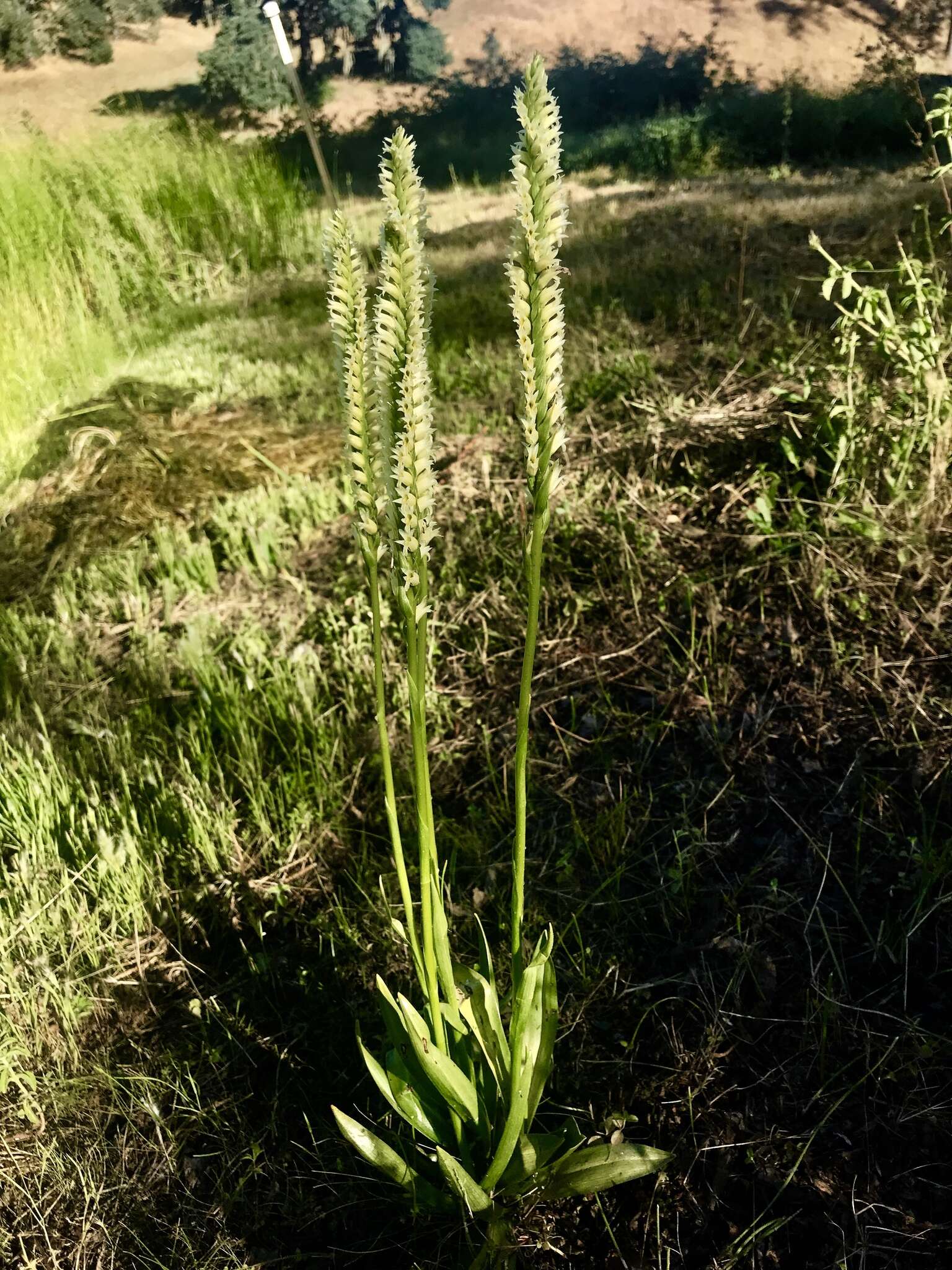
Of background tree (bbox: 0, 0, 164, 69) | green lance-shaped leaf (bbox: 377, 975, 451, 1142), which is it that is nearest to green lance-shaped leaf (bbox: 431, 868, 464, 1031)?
green lance-shaped leaf (bbox: 377, 975, 451, 1142)

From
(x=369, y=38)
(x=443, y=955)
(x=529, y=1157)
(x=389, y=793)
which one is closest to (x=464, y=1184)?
(x=529, y=1157)

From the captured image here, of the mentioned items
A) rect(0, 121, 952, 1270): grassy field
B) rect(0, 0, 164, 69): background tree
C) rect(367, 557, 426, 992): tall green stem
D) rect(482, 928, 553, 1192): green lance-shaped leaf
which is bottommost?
rect(0, 121, 952, 1270): grassy field

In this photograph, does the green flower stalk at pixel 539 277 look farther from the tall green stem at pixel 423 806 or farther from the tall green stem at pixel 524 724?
the tall green stem at pixel 423 806

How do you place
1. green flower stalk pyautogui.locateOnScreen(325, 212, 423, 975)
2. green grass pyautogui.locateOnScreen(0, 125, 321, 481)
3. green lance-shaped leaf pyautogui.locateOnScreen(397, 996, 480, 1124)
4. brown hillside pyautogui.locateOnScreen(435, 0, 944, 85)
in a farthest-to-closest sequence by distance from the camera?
brown hillside pyautogui.locateOnScreen(435, 0, 944, 85), green grass pyautogui.locateOnScreen(0, 125, 321, 481), green lance-shaped leaf pyautogui.locateOnScreen(397, 996, 480, 1124), green flower stalk pyautogui.locateOnScreen(325, 212, 423, 975)

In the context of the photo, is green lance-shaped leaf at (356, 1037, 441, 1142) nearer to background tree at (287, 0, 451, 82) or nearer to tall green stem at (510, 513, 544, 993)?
tall green stem at (510, 513, 544, 993)

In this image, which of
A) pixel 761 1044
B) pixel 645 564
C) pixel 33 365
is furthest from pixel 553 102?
pixel 33 365

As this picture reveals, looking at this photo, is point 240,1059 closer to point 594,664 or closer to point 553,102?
point 594,664

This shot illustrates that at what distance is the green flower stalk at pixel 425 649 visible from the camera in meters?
0.83

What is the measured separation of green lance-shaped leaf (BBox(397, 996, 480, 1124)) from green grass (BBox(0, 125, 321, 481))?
512cm

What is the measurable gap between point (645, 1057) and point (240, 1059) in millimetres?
773

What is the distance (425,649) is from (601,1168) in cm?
77

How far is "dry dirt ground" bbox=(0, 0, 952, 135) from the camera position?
8039 mm

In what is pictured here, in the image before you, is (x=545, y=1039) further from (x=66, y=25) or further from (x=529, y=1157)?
(x=66, y=25)

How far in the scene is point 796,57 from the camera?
8484mm
